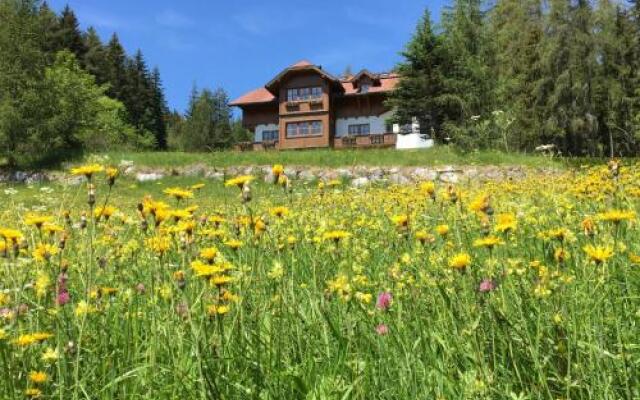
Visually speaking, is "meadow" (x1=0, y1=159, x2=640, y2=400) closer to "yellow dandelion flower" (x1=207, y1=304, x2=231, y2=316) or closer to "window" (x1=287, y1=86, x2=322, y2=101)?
"yellow dandelion flower" (x1=207, y1=304, x2=231, y2=316)

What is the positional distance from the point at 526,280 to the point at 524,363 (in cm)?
74

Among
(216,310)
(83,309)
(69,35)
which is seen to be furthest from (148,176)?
(69,35)

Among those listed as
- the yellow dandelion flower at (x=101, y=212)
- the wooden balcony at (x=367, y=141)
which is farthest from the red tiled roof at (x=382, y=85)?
the yellow dandelion flower at (x=101, y=212)

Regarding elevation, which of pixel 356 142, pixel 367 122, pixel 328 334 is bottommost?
pixel 328 334

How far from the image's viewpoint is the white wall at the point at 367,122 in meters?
36.8

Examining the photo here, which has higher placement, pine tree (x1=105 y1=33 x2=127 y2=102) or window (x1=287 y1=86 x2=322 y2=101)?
pine tree (x1=105 y1=33 x2=127 y2=102)

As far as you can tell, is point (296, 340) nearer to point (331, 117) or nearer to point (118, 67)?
point (331, 117)

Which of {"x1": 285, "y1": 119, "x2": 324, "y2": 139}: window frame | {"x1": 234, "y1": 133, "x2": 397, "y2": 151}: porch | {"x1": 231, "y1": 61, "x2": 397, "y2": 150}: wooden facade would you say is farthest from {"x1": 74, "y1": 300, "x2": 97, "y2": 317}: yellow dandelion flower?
{"x1": 285, "y1": 119, "x2": 324, "y2": 139}: window frame

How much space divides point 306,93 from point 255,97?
4.87m

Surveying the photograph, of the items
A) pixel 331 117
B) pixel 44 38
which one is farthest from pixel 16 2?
pixel 331 117

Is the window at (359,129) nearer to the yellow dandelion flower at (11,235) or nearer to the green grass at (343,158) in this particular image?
the green grass at (343,158)

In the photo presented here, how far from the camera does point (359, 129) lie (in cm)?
3753

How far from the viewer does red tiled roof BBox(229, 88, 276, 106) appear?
39.4m

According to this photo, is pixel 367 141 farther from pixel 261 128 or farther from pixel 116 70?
pixel 116 70
